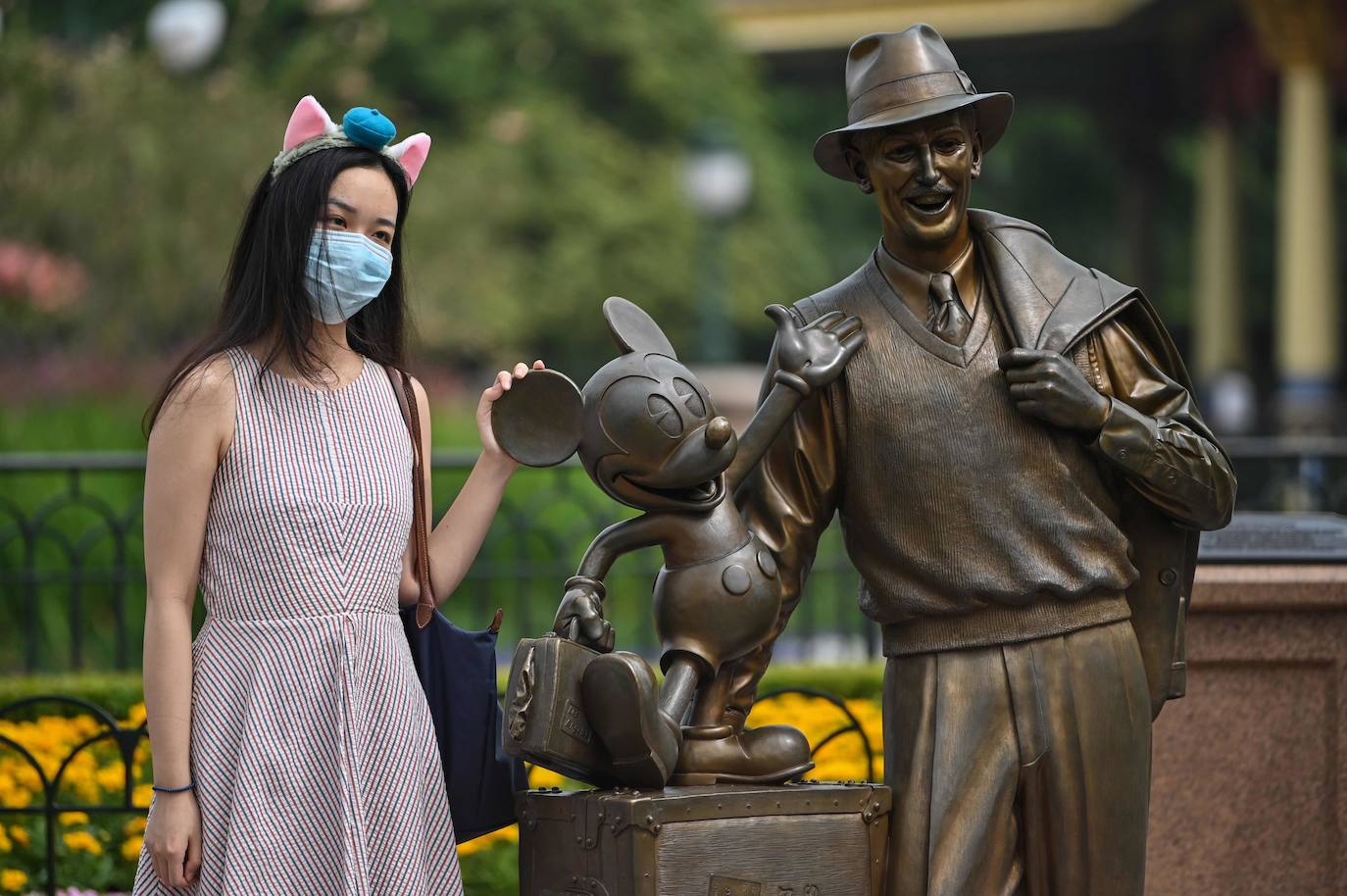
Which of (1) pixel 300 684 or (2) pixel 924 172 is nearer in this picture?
(1) pixel 300 684

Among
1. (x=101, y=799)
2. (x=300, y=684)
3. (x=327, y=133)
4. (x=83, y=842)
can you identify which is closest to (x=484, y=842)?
(x=83, y=842)

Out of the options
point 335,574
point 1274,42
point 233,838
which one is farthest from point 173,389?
point 1274,42

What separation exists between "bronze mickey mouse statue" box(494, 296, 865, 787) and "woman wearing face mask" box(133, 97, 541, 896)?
0.50ft

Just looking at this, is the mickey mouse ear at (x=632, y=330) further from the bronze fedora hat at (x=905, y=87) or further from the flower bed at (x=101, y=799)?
the flower bed at (x=101, y=799)

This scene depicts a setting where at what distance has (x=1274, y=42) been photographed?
18109 millimetres

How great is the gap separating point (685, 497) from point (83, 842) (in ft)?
8.75

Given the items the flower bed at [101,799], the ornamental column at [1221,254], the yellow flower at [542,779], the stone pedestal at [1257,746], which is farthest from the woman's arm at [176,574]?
the ornamental column at [1221,254]

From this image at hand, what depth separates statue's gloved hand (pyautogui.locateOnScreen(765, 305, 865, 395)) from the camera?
124 inches

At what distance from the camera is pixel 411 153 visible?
3.29m

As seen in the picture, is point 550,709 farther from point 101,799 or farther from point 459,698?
point 101,799

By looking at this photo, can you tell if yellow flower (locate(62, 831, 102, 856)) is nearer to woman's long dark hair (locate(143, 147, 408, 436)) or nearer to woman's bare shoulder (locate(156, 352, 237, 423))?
woman's long dark hair (locate(143, 147, 408, 436))

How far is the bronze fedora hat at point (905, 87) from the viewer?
3.12 metres

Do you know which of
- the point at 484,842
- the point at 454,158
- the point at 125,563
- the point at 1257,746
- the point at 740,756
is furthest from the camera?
the point at 454,158

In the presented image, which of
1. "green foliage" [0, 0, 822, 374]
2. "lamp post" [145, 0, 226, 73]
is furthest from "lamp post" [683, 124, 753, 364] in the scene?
"lamp post" [145, 0, 226, 73]
